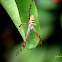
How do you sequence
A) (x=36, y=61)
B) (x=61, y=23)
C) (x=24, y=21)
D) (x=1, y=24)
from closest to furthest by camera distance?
(x=24, y=21)
(x=1, y=24)
(x=36, y=61)
(x=61, y=23)

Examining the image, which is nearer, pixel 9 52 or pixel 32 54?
pixel 32 54

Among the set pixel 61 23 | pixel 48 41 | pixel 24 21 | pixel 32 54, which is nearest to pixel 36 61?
pixel 32 54

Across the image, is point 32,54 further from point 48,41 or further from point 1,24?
point 1,24

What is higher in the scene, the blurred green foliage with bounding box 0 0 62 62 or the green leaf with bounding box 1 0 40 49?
the green leaf with bounding box 1 0 40 49

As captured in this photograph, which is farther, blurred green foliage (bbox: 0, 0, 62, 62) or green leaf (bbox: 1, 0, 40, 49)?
blurred green foliage (bbox: 0, 0, 62, 62)

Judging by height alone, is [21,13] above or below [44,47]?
above

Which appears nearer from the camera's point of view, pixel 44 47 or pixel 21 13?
pixel 21 13

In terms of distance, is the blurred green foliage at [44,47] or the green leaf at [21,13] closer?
the green leaf at [21,13]

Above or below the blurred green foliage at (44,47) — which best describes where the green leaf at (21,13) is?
above
